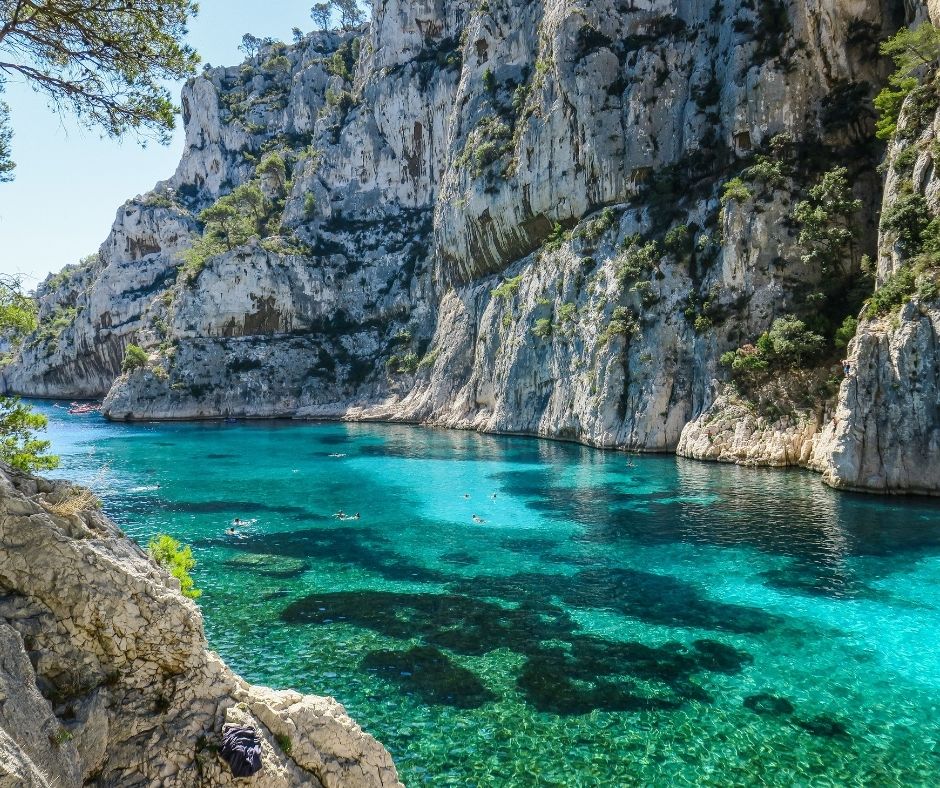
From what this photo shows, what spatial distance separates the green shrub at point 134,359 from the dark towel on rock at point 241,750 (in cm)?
8370

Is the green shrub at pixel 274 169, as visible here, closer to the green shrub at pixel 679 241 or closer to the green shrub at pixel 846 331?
the green shrub at pixel 679 241

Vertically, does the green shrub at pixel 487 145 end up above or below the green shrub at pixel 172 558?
above

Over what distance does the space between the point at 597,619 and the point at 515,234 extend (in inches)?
2014

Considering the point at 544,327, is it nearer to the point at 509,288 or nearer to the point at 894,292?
the point at 509,288

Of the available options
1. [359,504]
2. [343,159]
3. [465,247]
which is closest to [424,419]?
[465,247]

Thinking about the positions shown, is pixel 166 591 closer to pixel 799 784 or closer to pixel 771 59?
pixel 799 784

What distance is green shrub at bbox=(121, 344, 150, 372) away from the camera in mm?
79188

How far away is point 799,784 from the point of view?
9617mm

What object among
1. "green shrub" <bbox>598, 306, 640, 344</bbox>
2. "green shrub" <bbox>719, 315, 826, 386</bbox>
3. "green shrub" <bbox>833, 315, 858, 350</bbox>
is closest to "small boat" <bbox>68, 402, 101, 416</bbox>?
"green shrub" <bbox>598, 306, 640, 344</bbox>

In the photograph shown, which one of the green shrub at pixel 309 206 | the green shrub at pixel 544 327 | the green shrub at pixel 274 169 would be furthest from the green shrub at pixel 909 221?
the green shrub at pixel 274 169

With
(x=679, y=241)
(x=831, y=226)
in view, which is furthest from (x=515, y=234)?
(x=831, y=226)

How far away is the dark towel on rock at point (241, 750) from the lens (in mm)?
5816

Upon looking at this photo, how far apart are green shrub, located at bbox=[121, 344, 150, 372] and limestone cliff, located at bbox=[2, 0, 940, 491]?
122 centimetres

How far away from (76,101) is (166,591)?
9.51 metres
